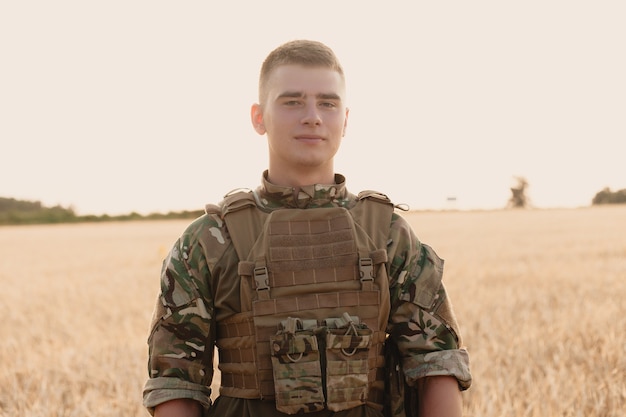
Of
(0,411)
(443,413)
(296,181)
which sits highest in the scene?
(296,181)

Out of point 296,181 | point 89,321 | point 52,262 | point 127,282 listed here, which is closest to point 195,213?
point 52,262

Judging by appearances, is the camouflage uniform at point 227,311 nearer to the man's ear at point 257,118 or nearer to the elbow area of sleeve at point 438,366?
the elbow area of sleeve at point 438,366

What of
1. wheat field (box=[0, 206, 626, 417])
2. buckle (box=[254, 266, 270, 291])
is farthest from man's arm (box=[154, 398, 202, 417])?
wheat field (box=[0, 206, 626, 417])

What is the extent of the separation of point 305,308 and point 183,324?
39cm

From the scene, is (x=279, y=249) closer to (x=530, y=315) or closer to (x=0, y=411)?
(x=0, y=411)

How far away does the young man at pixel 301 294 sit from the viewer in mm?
2102

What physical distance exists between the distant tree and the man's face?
203 feet

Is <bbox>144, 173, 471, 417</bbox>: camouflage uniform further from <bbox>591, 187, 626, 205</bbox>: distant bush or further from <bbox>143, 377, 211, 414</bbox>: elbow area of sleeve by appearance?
<bbox>591, 187, 626, 205</bbox>: distant bush

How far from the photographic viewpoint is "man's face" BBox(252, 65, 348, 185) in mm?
2164

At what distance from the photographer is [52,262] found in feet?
57.4

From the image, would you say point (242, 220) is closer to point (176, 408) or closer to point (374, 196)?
point (374, 196)

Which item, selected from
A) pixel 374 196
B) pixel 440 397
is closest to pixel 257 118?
pixel 374 196

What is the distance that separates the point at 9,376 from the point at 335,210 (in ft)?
11.3

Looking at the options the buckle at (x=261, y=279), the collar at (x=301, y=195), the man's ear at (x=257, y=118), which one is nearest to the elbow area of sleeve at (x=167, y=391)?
the buckle at (x=261, y=279)
